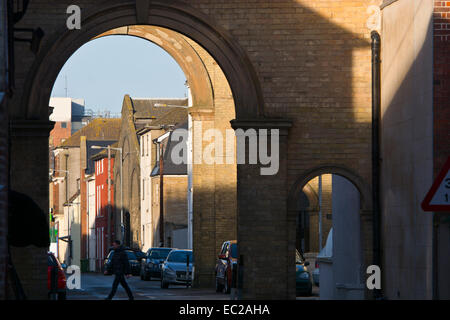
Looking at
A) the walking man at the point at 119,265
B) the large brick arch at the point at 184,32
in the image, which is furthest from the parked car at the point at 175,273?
the large brick arch at the point at 184,32

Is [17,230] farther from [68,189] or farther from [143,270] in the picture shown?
[68,189]

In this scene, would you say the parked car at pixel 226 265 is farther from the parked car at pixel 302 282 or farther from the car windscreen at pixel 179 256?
the car windscreen at pixel 179 256

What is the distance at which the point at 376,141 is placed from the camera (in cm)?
2519

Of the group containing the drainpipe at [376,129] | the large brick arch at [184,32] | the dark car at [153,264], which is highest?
the large brick arch at [184,32]

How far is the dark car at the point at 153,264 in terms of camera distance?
47031 millimetres

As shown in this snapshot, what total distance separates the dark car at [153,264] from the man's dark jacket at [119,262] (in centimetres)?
2137

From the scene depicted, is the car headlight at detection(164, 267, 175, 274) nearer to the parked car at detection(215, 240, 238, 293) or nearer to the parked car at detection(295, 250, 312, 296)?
the parked car at detection(215, 240, 238, 293)

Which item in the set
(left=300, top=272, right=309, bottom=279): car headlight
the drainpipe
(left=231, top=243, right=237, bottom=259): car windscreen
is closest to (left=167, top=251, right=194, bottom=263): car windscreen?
(left=231, top=243, right=237, bottom=259): car windscreen

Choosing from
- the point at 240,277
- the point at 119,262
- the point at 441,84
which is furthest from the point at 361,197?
the point at 119,262

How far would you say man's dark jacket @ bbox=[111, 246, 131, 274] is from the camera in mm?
25344

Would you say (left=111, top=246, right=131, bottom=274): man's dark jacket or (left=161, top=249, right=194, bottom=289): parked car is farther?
(left=161, top=249, right=194, bottom=289): parked car

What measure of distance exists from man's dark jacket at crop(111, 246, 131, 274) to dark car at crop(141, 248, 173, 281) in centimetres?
2137

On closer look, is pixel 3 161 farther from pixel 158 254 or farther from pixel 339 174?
pixel 158 254

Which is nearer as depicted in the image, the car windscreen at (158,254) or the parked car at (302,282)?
the parked car at (302,282)
